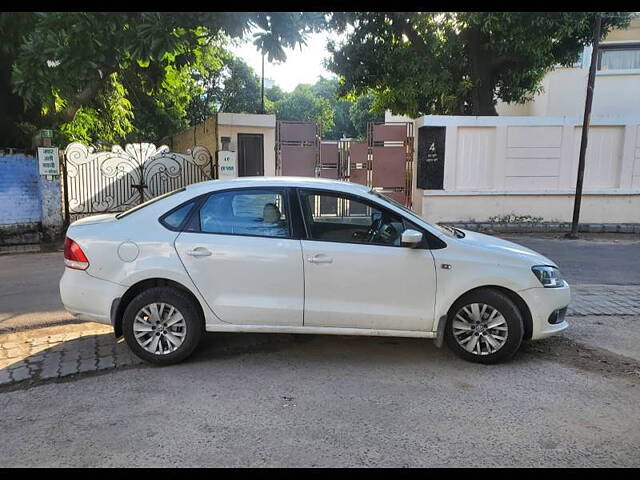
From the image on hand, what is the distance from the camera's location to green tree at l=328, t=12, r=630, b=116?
42.1ft

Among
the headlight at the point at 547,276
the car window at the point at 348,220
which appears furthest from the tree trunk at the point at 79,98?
the headlight at the point at 547,276

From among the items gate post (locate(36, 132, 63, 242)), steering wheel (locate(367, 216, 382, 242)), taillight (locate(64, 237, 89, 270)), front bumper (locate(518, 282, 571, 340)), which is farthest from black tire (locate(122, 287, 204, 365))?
gate post (locate(36, 132, 63, 242))

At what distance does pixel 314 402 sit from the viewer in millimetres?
3850

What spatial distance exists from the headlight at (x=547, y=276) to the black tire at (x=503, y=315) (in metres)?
0.33

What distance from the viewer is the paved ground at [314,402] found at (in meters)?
3.17

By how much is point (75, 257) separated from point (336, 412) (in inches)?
101

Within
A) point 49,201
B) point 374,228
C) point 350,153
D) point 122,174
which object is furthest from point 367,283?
point 350,153

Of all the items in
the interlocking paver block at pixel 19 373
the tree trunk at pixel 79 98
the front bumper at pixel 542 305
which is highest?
the tree trunk at pixel 79 98

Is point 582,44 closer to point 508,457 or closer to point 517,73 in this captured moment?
point 517,73

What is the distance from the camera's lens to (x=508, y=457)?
3.13 metres

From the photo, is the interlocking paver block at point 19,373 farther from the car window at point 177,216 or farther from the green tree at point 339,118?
the green tree at point 339,118

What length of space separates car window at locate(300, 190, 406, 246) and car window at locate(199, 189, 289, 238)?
0.25 meters

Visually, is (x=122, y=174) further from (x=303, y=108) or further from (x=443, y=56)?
(x=303, y=108)
